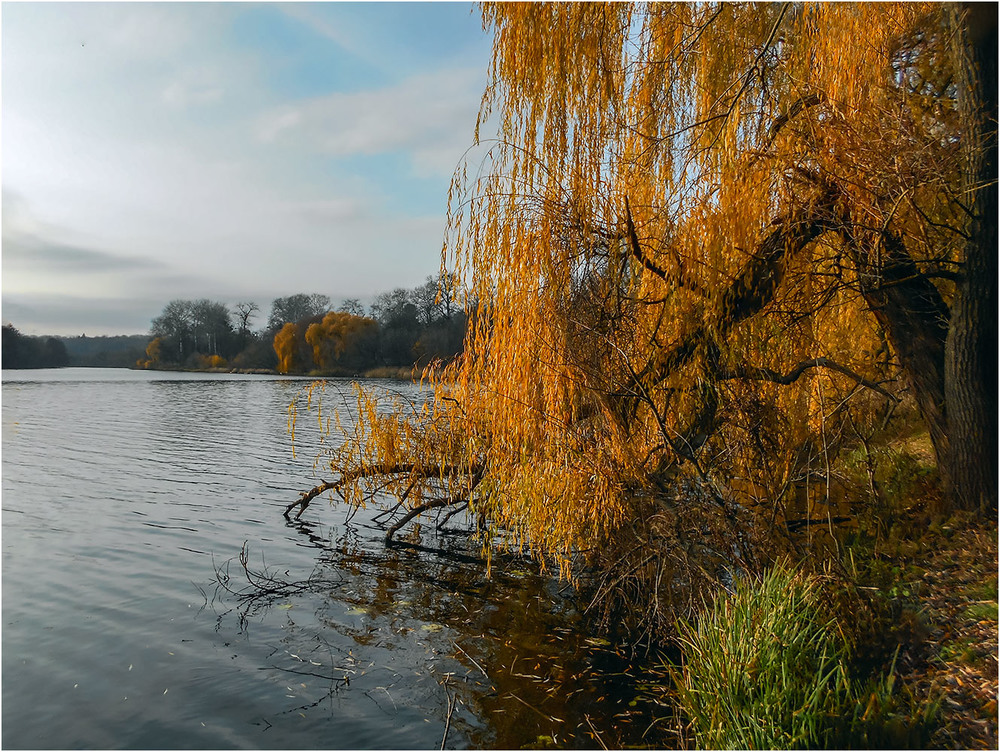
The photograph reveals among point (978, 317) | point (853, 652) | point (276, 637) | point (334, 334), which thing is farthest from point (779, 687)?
point (334, 334)

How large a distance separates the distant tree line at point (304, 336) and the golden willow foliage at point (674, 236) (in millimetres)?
8277

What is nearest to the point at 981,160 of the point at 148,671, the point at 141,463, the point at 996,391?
the point at 996,391

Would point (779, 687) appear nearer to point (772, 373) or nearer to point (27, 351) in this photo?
point (772, 373)

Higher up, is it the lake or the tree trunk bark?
the tree trunk bark

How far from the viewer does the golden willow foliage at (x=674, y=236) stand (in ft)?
20.1

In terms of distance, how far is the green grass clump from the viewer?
3991 millimetres

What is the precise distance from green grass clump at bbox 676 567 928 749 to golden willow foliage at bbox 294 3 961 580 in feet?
4.69

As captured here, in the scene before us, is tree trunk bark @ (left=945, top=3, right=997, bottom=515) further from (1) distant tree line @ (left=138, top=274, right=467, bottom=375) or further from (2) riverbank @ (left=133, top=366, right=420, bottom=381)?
(2) riverbank @ (left=133, top=366, right=420, bottom=381)

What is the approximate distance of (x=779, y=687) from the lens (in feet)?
14.0

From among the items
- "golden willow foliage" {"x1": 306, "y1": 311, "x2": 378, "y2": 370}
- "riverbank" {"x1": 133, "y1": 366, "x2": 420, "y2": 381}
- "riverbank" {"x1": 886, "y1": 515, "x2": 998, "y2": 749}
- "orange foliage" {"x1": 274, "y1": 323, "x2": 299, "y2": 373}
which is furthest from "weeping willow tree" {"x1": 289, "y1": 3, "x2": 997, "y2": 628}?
"orange foliage" {"x1": 274, "y1": 323, "x2": 299, "y2": 373}

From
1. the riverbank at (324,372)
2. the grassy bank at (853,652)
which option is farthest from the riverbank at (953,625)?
the riverbank at (324,372)

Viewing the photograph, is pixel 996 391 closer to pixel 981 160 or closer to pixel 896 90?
pixel 981 160

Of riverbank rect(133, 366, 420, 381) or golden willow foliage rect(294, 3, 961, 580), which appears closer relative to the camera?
golden willow foliage rect(294, 3, 961, 580)

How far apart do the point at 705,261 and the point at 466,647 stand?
4.17 m
